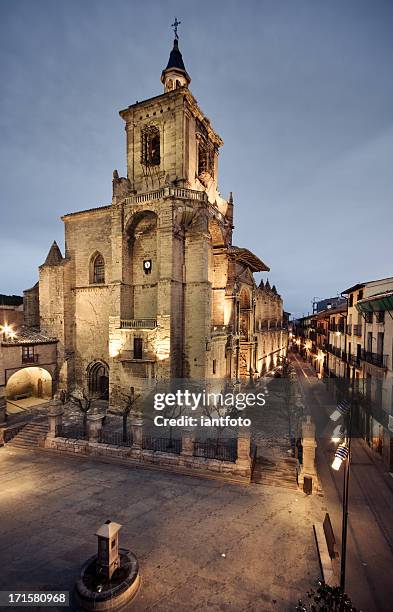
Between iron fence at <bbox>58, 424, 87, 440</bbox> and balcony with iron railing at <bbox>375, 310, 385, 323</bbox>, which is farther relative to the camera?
balcony with iron railing at <bbox>375, 310, 385, 323</bbox>

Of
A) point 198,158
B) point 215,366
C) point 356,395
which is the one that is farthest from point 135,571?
point 198,158

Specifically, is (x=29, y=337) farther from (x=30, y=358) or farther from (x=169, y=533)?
(x=169, y=533)

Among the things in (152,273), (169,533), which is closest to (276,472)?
(169,533)

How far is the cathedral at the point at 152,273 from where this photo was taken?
68.7 ft

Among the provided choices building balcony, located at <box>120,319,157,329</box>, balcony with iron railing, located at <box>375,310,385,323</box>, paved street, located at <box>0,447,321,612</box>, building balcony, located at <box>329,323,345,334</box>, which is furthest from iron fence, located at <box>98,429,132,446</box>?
building balcony, located at <box>329,323,345,334</box>

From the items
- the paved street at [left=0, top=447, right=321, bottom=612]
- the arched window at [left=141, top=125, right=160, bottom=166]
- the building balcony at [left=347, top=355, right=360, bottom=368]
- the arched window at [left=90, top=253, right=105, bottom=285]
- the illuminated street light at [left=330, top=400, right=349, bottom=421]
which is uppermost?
the arched window at [left=141, top=125, right=160, bottom=166]

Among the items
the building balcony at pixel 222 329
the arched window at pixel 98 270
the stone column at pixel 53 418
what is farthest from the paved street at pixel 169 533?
the arched window at pixel 98 270

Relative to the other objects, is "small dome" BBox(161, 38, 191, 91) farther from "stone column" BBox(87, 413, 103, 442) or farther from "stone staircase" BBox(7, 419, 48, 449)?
"stone staircase" BBox(7, 419, 48, 449)

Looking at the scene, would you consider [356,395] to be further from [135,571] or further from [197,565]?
[135,571]

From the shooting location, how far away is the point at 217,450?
1441cm

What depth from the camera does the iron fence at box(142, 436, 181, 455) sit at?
1495cm

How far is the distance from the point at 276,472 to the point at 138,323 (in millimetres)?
12954

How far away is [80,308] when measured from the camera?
24.9 metres

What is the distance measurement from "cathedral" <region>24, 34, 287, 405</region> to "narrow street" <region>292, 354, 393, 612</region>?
9919 millimetres
